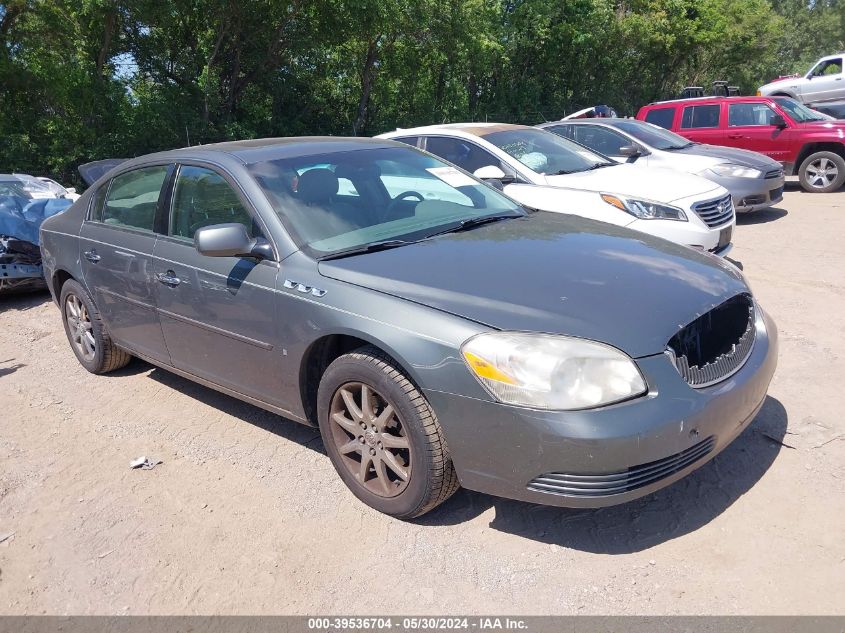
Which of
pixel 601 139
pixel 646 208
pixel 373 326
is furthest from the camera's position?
pixel 601 139

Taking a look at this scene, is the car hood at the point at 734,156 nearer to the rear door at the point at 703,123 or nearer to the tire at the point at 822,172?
the rear door at the point at 703,123

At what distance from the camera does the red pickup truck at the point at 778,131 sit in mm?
12289

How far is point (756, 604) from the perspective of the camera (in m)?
2.62

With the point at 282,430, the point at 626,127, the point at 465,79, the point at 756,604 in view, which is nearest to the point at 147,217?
the point at 282,430

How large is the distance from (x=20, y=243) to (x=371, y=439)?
18.8ft

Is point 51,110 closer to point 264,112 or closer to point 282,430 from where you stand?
point 264,112

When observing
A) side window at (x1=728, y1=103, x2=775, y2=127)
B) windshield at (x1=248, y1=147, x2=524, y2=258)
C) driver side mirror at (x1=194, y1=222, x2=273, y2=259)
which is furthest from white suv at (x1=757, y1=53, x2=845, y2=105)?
driver side mirror at (x1=194, y1=222, x2=273, y2=259)

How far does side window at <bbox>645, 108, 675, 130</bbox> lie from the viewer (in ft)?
44.4

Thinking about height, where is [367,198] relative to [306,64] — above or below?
below

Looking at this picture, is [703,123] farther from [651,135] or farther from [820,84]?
[820,84]

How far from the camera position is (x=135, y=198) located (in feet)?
15.3

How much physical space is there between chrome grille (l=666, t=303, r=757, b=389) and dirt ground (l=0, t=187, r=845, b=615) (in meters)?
0.63

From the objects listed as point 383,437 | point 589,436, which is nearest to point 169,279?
point 383,437

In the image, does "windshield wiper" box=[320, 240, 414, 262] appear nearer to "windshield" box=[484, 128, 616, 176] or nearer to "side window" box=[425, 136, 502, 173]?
"side window" box=[425, 136, 502, 173]
